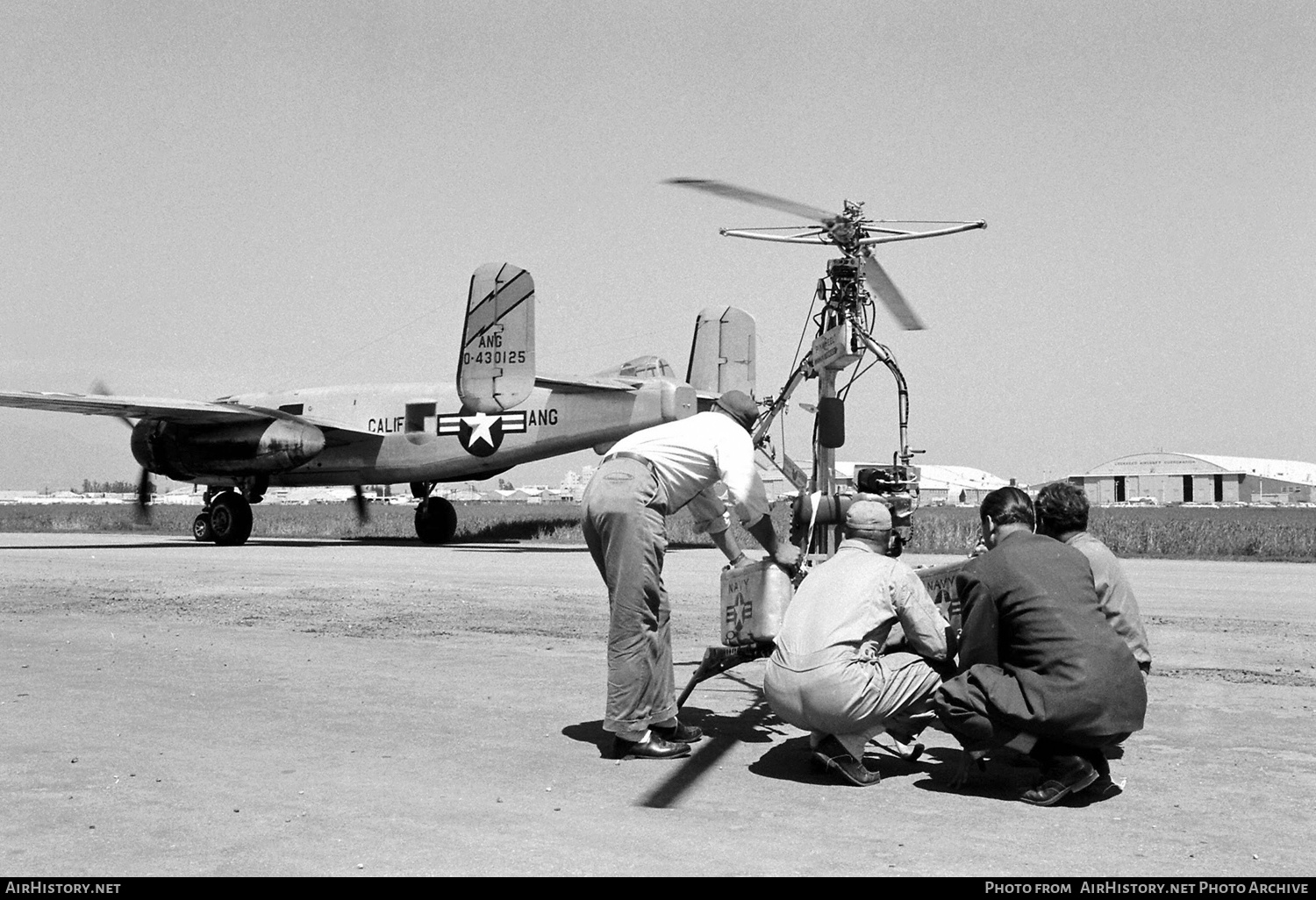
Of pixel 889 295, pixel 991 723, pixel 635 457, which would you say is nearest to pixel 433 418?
pixel 889 295

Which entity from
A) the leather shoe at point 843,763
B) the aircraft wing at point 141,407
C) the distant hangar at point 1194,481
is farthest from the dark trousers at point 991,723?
the distant hangar at point 1194,481

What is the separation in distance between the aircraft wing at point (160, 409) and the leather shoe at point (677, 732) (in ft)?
79.8

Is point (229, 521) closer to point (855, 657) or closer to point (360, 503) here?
point (360, 503)

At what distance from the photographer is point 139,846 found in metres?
4.39

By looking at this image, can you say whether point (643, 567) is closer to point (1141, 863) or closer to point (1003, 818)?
point (1003, 818)

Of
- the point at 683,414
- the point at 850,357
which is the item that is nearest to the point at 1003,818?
the point at 850,357

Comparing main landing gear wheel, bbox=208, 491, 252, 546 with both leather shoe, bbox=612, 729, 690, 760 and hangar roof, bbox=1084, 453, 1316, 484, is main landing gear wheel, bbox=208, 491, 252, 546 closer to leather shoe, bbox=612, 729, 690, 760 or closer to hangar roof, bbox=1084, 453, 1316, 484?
leather shoe, bbox=612, 729, 690, 760

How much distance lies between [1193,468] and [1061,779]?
144 meters

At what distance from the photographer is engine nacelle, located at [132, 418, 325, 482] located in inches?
1168

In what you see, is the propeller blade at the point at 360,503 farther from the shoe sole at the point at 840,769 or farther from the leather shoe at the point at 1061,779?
the leather shoe at the point at 1061,779

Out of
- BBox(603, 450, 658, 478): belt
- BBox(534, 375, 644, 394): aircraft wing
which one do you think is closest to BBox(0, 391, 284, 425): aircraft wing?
BBox(534, 375, 644, 394): aircraft wing

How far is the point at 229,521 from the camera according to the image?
96.8ft

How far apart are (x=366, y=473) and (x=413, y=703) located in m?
23.6

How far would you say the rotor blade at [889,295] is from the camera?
15.1 m
